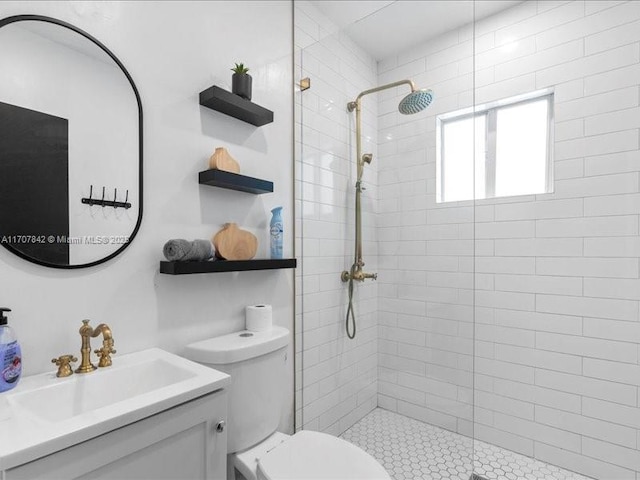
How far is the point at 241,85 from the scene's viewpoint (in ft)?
5.16

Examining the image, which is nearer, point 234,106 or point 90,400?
point 90,400

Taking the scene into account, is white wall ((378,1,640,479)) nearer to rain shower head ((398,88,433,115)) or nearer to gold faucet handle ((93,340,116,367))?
rain shower head ((398,88,433,115))

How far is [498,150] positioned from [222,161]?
5.70 ft

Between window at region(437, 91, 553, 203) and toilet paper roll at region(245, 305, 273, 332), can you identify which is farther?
window at region(437, 91, 553, 203)

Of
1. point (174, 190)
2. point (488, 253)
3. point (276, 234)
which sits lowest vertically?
point (488, 253)

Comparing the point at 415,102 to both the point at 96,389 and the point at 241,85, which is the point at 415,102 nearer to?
the point at 241,85

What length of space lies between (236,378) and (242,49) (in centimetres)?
146

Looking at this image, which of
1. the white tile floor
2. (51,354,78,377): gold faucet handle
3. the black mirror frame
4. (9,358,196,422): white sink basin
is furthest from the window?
(51,354,78,377): gold faucet handle

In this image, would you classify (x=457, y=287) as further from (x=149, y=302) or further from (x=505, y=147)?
(x=149, y=302)

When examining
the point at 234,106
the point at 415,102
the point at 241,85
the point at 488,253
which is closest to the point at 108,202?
the point at 234,106

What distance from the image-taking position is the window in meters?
1.80

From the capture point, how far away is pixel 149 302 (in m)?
1.33

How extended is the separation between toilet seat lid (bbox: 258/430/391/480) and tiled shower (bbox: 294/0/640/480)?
0.61m

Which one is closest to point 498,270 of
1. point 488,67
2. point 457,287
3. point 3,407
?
point 457,287
